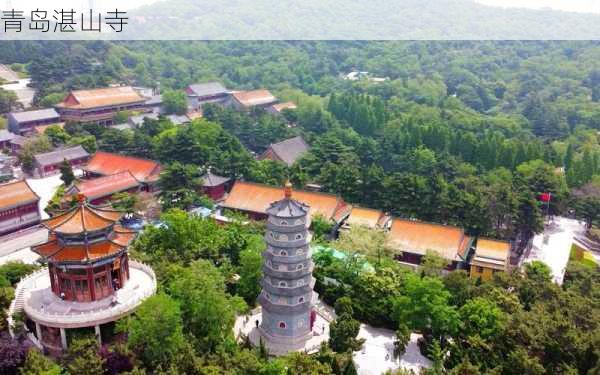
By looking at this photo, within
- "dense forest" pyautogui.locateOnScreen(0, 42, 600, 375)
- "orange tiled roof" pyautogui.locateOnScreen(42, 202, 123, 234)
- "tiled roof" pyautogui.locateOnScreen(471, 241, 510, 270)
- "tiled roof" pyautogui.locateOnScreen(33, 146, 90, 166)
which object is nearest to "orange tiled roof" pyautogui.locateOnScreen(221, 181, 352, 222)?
"dense forest" pyautogui.locateOnScreen(0, 42, 600, 375)

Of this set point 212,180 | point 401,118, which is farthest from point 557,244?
point 401,118

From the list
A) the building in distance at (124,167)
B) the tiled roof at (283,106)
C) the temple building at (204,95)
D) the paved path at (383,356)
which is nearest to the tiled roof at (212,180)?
the building in distance at (124,167)

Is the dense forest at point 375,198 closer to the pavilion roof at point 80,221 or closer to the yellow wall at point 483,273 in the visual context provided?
the yellow wall at point 483,273

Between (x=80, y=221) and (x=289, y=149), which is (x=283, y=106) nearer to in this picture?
(x=289, y=149)

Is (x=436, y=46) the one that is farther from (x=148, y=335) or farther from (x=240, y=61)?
(x=148, y=335)

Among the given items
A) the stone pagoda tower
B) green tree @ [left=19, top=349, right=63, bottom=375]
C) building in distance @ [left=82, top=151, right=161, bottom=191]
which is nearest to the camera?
green tree @ [left=19, top=349, right=63, bottom=375]

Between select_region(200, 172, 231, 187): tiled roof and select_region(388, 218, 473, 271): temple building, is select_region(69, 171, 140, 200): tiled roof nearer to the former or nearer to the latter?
select_region(200, 172, 231, 187): tiled roof
